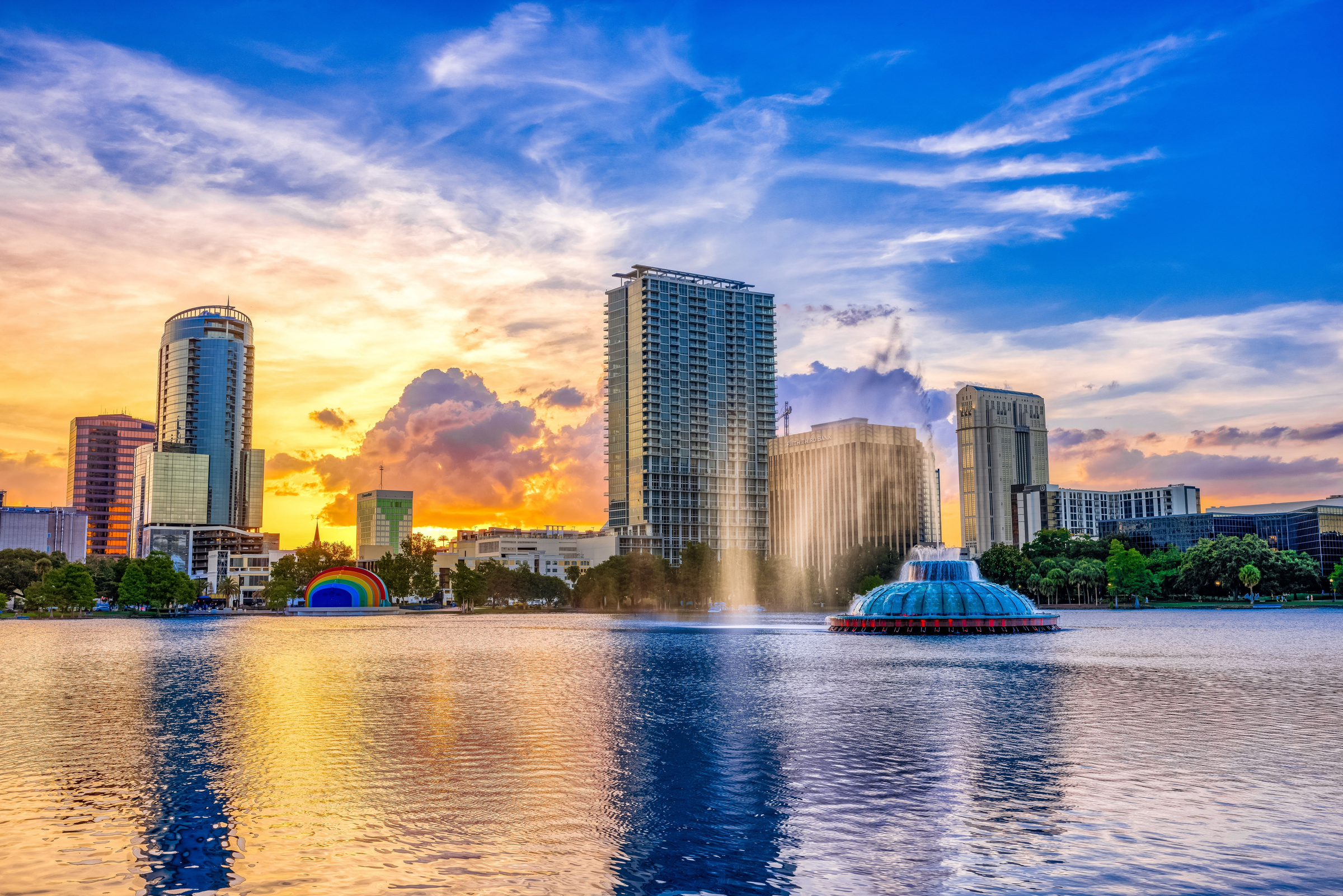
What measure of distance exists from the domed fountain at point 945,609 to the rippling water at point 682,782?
1946 inches

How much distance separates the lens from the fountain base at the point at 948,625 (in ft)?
414

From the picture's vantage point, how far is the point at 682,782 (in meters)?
36.3

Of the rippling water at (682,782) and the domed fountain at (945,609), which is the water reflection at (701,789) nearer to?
the rippling water at (682,782)

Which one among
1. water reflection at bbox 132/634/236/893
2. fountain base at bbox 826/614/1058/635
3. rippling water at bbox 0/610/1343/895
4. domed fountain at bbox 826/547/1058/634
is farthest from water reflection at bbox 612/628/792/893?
domed fountain at bbox 826/547/1058/634

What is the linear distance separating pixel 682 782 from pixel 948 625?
95951mm

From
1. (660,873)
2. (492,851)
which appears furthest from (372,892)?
(660,873)

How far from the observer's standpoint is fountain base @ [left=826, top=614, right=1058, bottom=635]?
126m

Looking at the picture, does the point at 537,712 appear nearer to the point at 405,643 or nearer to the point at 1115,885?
the point at 1115,885

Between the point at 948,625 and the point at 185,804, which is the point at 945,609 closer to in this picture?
the point at 948,625

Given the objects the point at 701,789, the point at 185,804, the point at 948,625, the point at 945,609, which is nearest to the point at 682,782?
the point at 701,789

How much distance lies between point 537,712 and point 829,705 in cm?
1533

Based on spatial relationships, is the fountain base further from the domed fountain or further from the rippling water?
the rippling water

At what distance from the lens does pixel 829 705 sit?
5628 centimetres

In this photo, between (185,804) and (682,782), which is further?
(682,782)
